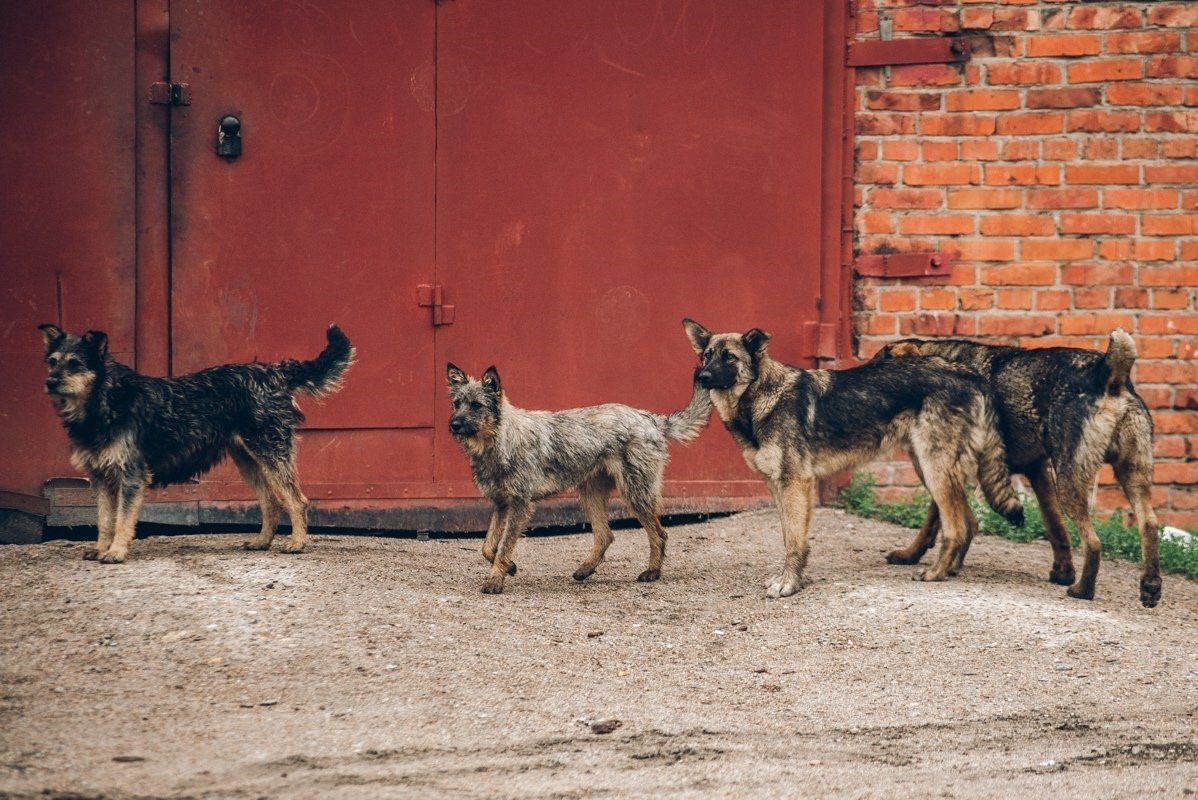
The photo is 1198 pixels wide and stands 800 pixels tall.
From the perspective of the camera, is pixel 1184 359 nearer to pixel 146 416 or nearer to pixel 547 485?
pixel 547 485

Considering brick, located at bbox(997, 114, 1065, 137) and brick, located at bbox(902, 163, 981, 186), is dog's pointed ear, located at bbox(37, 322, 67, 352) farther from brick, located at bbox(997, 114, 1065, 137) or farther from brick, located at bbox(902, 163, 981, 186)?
brick, located at bbox(997, 114, 1065, 137)

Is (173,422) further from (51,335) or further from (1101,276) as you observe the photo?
(1101,276)

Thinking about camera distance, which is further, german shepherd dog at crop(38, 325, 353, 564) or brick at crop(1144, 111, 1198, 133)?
brick at crop(1144, 111, 1198, 133)

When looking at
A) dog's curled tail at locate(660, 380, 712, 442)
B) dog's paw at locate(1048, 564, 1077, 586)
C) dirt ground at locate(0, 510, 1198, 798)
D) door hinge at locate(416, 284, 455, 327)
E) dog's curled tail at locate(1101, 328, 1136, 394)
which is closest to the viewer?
dirt ground at locate(0, 510, 1198, 798)

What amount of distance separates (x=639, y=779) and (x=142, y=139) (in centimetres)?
593

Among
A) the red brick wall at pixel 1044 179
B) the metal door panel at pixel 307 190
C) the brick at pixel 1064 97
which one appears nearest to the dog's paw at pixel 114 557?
the metal door panel at pixel 307 190

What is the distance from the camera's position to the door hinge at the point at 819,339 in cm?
950

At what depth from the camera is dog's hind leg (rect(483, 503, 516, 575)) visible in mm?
7703

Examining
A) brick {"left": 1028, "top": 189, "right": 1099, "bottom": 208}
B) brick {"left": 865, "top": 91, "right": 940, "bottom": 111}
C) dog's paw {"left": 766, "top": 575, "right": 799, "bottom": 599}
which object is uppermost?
brick {"left": 865, "top": 91, "right": 940, "bottom": 111}

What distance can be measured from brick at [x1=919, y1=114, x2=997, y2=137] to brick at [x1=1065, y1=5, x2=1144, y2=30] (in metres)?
0.82

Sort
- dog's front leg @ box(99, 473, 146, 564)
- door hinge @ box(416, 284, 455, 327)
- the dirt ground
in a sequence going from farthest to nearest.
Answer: door hinge @ box(416, 284, 455, 327) < dog's front leg @ box(99, 473, 146, 564) < the dirt ground

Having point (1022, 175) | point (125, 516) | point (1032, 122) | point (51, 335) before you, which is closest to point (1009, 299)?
point (1022, 175)

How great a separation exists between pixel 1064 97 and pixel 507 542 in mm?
4857

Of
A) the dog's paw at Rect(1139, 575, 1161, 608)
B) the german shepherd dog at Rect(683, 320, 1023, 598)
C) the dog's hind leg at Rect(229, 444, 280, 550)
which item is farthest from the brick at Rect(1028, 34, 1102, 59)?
the dog's hind leg at Rect(229, 444, 280, 550)
